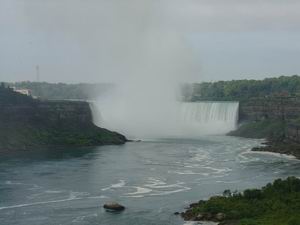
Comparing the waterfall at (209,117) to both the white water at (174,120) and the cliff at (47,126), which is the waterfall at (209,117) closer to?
the white water at (174,120)

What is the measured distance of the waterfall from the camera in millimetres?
87875

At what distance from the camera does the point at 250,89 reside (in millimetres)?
110750

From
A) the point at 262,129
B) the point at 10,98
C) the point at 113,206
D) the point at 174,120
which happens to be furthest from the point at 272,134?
the point at 113,206

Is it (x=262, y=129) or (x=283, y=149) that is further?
Result: (x=262, y=129)

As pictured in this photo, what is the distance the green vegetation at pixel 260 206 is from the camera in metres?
29.7

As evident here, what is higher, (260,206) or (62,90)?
(62,90)

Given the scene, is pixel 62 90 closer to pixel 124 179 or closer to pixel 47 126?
pixel 47 126

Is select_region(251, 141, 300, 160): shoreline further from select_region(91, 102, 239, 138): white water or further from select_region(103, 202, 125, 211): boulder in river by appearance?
select_region(103, 202, 125, 211): boulder in river

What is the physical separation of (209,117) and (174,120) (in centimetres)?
592

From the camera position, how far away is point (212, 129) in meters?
88.3

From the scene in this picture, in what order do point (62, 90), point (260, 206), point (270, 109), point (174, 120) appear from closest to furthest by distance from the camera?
point (260, 206)
point (270, 109)
point (174, 120)
point (62, 90)

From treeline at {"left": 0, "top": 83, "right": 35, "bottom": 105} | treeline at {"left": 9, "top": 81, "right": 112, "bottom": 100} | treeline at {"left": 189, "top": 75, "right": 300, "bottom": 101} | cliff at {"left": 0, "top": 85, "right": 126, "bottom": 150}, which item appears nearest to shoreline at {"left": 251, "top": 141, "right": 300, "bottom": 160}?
cliff at {"left": 0, "top": 85, "right": 126, "bottom": 150}

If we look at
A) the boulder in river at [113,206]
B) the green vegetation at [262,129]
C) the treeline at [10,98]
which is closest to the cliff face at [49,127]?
the treeline at [10,98]

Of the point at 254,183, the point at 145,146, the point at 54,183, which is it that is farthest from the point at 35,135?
the point at 254,183
